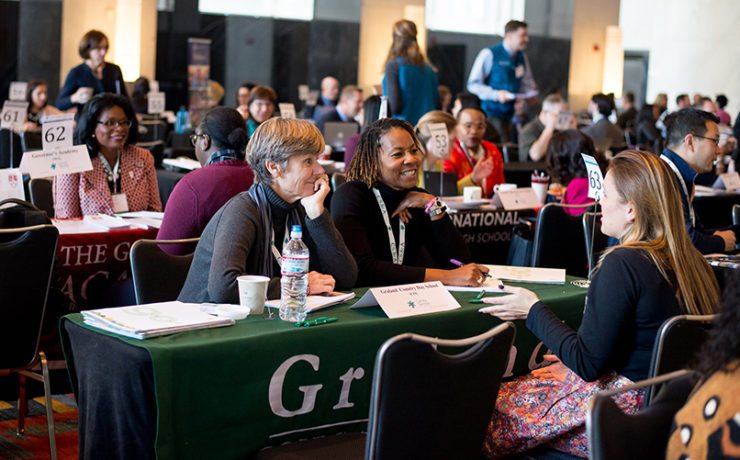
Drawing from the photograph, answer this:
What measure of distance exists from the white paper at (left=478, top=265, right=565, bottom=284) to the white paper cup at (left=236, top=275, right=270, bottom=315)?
33.6 inches

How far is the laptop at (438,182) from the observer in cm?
600

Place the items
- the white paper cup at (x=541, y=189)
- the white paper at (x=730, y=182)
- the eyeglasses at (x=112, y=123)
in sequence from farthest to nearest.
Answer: the white paper at (x=730, y=182) → the white paper cup at (x=541, y=189) → the eyeglasses at (x=112, y=123)

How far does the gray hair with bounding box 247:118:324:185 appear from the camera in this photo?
316cm

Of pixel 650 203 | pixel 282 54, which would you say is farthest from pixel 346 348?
pixel 282 54

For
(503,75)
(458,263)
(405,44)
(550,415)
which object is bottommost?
(550,415)

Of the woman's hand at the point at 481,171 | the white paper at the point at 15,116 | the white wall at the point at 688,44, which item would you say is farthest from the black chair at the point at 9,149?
the white wall at the point at 688,44

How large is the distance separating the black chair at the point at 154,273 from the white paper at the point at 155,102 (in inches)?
323

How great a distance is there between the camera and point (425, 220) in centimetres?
392

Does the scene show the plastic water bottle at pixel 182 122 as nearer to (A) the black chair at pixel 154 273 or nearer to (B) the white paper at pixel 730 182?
(B) the white paper at pixel 730 182

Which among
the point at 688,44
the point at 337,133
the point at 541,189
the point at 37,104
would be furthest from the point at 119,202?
the point at 688,44

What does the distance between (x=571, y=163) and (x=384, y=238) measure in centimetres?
251

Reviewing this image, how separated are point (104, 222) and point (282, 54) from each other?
10214 mm

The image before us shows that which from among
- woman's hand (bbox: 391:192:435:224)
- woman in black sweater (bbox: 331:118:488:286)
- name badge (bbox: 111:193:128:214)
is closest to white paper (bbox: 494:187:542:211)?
woman in black sweater (bbox: 331:118:488:286)

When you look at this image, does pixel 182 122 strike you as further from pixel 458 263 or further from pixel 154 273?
pixel 154 273
